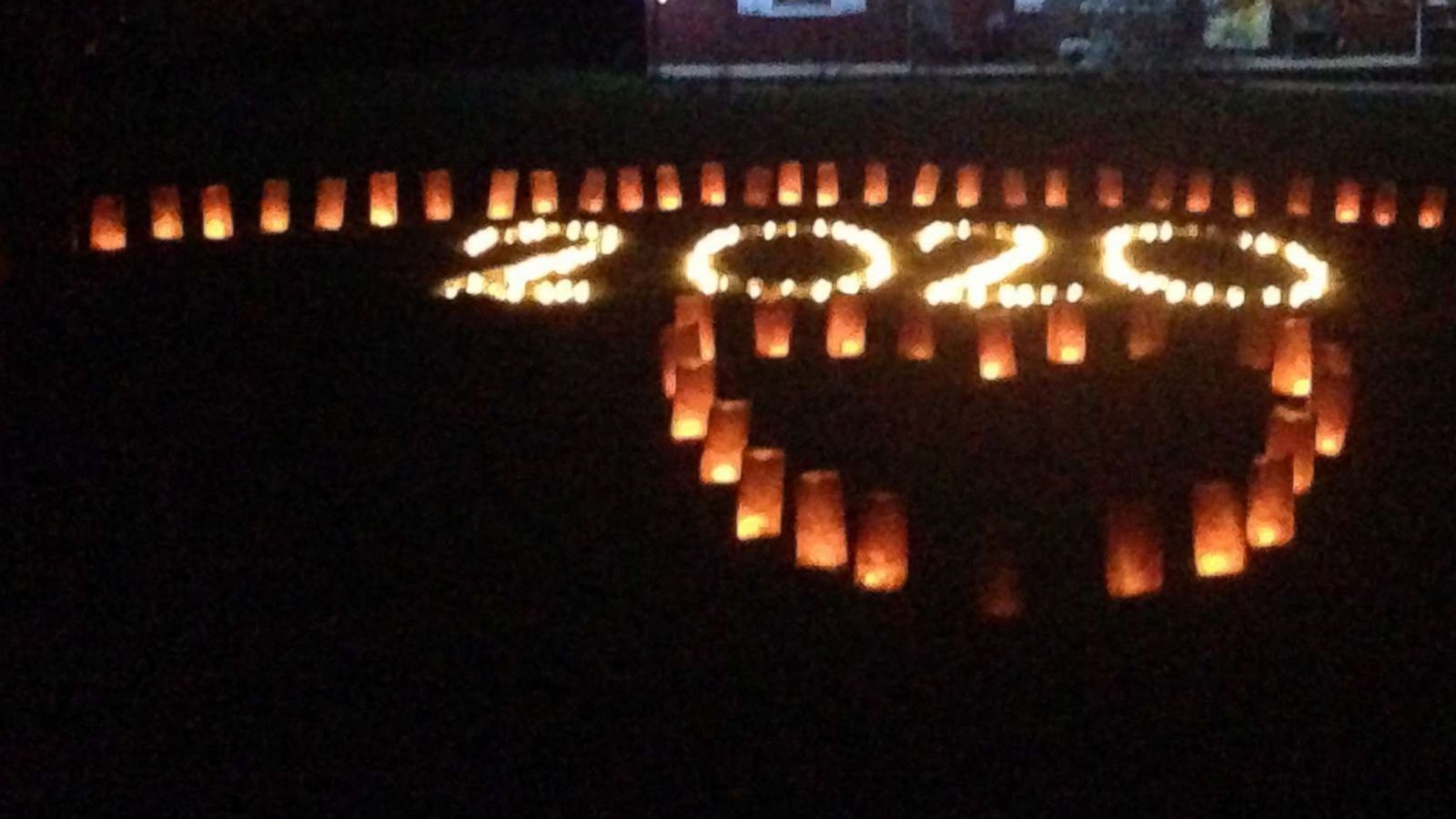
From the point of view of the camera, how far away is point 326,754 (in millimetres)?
3723

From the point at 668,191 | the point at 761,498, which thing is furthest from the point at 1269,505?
the point at 668,191

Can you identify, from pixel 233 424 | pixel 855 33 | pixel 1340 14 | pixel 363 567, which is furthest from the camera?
pixel 855 33

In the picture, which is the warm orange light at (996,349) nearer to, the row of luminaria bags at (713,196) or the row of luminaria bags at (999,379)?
the row of luminaria bags at (999,379)

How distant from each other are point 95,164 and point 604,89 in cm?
486

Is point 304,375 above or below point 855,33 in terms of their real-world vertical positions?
below

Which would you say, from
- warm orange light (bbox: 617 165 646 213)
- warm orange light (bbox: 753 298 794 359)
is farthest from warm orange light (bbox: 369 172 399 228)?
warm orange light (bbox: 753 298 794 359)

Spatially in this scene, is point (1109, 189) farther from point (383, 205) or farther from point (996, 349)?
point (383, 205)

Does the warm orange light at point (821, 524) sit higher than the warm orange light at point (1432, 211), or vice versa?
the warm orange light at point (1432, 211)

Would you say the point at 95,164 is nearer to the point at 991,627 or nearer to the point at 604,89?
the point at 604,89

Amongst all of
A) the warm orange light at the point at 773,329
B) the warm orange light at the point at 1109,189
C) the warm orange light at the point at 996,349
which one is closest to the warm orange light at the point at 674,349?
the warm orange light at the point at 773,329

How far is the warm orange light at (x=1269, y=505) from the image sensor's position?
4.54 metres

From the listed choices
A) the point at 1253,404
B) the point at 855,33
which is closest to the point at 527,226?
the point at 1253,404

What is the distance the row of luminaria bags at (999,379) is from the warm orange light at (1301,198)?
7.19 ft

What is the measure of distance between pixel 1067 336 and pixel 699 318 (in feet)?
4.14
